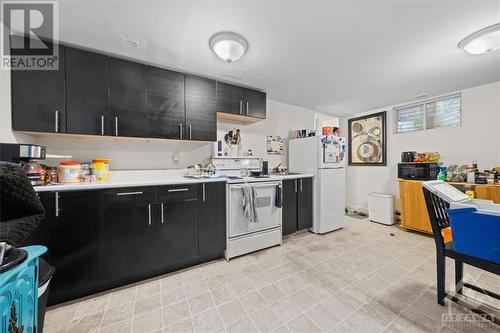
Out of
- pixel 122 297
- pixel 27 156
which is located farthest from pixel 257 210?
pixel 27 156

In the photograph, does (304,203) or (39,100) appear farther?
(304,203)

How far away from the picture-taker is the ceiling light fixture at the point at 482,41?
65.6 inches

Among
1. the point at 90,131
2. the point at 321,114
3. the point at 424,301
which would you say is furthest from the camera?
the point at 321,114

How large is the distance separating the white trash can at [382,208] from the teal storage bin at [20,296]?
4.42m

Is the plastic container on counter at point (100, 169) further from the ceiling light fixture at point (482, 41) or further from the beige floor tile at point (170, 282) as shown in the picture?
the ceiling light fixture at point (482, 41)

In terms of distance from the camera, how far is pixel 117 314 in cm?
148

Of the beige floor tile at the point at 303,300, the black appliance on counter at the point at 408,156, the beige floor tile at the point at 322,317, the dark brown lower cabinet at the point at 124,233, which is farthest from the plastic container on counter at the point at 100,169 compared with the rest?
the black appliance on counter at the point at 408,156

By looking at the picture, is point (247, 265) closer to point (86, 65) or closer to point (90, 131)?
point (90, 131)

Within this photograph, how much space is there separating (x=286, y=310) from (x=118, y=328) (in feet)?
4.08

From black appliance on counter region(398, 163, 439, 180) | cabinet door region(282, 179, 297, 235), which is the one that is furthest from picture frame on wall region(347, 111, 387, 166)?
cabinet door region(282, 179, 297, 235)

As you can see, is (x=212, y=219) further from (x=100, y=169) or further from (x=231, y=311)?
(x=100, y=169)

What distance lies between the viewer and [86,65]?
74.5 inches

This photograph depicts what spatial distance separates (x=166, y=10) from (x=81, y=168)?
70.1 inches

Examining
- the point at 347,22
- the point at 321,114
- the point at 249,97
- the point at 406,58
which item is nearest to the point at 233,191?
the point at 249,97
